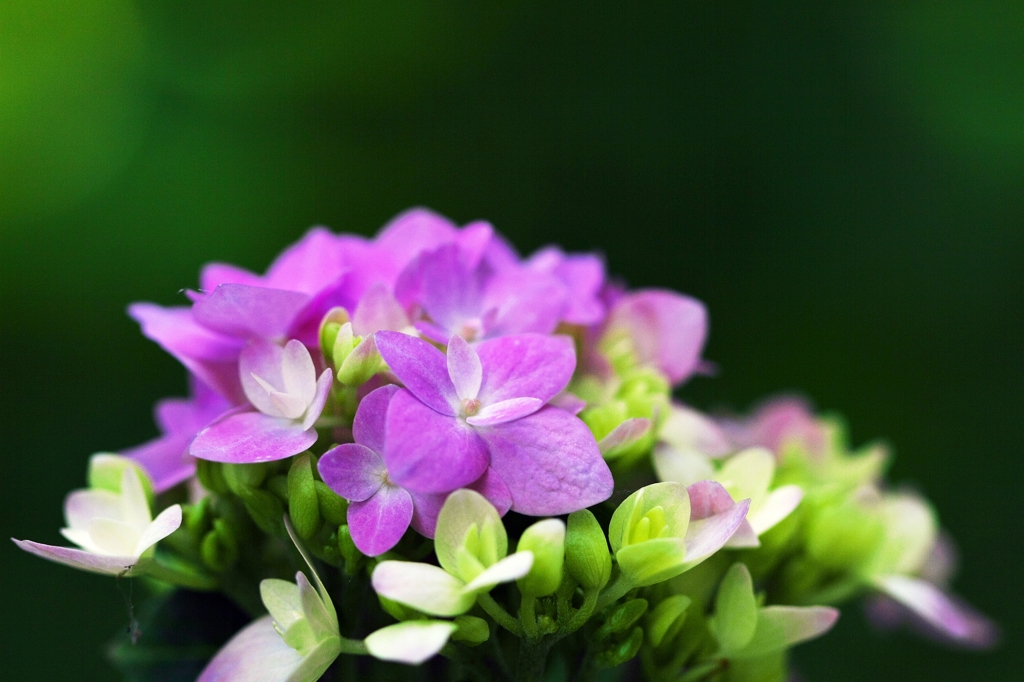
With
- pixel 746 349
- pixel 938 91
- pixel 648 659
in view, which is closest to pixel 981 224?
pixel 938 91

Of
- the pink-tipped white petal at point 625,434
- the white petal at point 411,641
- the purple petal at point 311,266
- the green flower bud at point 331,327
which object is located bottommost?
the white petal at point 411,641

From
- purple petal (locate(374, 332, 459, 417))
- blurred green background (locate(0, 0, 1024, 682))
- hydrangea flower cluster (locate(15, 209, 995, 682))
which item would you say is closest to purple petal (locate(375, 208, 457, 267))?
hydrangea flower cluster (locate(15, 209, 995, 682))

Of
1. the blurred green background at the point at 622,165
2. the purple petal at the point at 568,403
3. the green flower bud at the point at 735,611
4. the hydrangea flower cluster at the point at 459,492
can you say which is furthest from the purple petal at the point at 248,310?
the blurred green background at the point at 622,165

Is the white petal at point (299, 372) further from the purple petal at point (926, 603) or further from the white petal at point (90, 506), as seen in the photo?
the purple petal at point (926, 603)

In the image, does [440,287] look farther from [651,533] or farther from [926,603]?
[926,603]

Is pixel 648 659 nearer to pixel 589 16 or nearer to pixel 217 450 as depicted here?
pixel 217 450

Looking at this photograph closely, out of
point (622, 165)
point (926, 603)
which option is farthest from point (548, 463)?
point (622, 165)
